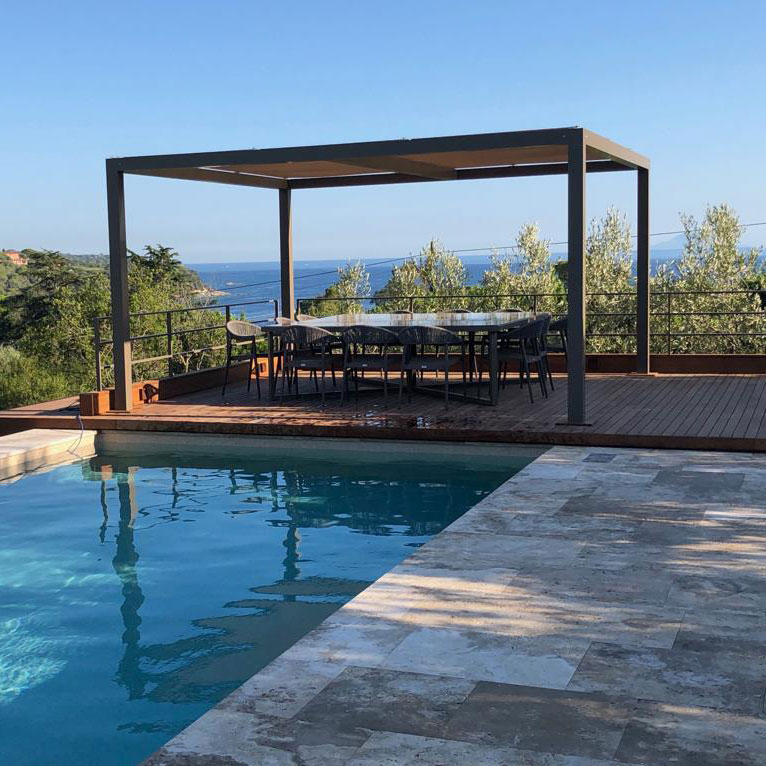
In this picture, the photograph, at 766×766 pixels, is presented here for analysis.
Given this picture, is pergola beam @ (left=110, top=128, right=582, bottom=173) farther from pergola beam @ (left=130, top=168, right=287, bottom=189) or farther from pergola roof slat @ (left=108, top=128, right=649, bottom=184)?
pergola beam @ (left=130, top=168, right=287, bottom=189)

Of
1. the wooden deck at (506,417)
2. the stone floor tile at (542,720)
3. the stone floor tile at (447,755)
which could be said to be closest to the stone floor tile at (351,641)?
the stone floor tile at (542,720)

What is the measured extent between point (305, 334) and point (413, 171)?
1972 mm

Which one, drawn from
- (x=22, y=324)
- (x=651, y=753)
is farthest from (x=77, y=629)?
(x=22, y=324)

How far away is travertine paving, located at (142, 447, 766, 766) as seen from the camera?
9.79 feet

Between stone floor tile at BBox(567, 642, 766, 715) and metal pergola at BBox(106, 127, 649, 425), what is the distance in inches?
177

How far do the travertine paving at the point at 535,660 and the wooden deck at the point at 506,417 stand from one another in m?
2.03

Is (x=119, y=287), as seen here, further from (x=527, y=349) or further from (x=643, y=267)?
(x=643, y=267)

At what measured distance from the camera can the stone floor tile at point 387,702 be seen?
10.3 ft

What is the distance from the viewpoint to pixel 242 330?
10039 millimetres

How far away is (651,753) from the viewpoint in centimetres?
290

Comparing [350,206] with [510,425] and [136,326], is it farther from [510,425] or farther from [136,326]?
[510,425]

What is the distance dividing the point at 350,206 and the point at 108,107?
2853cm

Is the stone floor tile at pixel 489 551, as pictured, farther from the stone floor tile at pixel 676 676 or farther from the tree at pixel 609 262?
the tree at pixel 609 262

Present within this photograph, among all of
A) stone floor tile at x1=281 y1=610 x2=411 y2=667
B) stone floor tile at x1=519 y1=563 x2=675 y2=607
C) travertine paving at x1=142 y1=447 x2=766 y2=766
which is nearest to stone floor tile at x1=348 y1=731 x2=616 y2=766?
travertine paving at x1=142 y1=447 x2=766 y2=766
